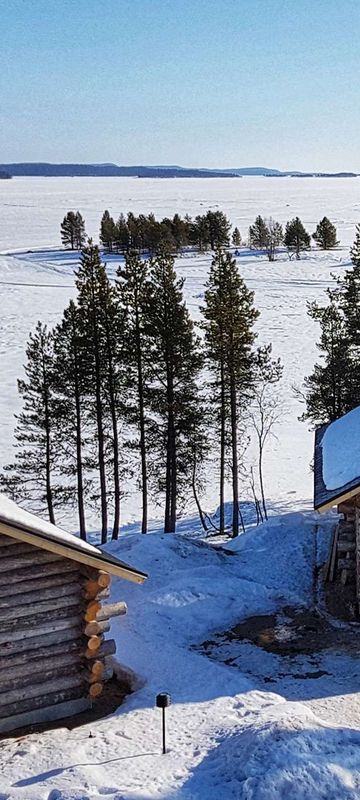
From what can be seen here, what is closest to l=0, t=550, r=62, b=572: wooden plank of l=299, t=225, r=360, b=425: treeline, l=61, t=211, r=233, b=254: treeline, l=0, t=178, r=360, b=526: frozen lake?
l=299, t=225, r=360, b=425: treeline

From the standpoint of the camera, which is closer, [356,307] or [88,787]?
[88,787]

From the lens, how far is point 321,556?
71.3 feet

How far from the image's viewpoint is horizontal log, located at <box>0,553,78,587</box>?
12.2 m

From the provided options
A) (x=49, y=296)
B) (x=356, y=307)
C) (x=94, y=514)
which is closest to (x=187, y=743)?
(x=356, y=307)

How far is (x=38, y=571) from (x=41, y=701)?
218cm

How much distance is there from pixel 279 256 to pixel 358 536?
82.8m

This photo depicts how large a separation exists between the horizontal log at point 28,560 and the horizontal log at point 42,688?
196 centimetres

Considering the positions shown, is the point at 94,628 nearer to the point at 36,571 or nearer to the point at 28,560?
the point at 36,571

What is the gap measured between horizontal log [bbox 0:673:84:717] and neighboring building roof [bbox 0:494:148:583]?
6.53ft

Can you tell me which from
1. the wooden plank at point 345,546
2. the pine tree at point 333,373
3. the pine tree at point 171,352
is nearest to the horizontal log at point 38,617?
the wooden plank at point 345,546

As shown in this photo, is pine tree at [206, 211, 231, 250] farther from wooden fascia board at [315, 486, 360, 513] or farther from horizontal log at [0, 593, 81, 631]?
horizontal log at [0, 593, 81, 631]

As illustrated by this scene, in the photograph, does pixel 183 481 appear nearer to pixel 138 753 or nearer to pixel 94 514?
pixel 94 514

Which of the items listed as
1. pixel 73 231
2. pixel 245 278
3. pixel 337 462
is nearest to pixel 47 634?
pixel 337 462

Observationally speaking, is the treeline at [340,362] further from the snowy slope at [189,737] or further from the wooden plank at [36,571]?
the wooden plank at [36,571]
